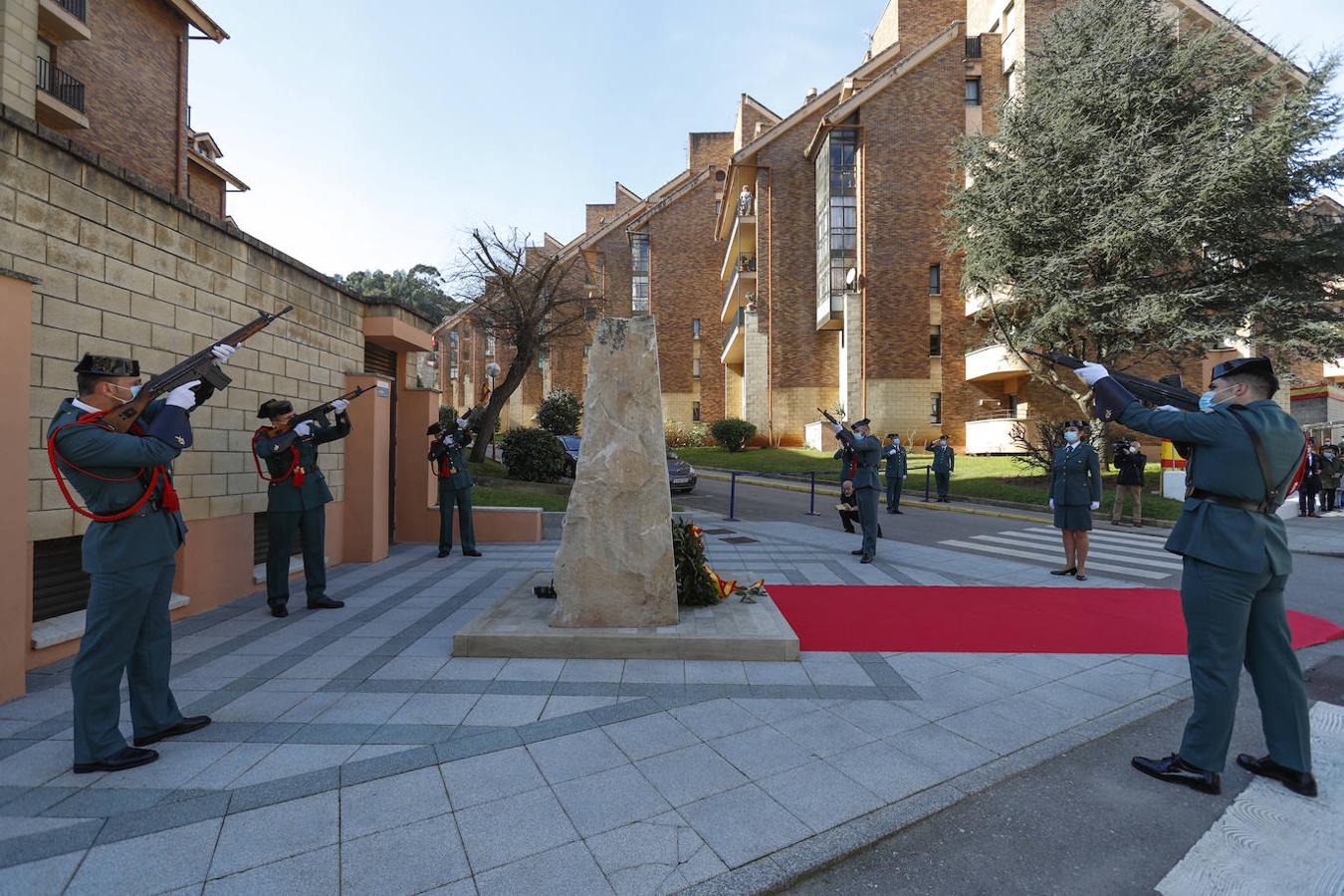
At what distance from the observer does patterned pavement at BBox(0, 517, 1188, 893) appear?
7.46ft

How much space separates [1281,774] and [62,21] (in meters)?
26.3

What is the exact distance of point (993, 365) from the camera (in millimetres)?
25406

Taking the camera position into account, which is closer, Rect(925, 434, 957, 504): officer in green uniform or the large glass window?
Rect(925, 434, 957, 504): officer in green uniform

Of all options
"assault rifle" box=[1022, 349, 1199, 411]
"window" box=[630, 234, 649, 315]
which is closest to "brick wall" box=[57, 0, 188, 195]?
"assault rifle" box=[1022, 349, 1199, 411]

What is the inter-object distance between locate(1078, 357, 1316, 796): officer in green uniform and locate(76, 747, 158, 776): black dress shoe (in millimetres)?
5041

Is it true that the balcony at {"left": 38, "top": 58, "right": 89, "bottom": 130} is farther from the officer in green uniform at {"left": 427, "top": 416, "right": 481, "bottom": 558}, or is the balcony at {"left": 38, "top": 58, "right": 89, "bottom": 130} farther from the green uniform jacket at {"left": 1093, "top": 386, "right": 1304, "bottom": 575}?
the green uniform jacket at {"left": 1093, "top": 386, "right": 1304, "bottom": 575}

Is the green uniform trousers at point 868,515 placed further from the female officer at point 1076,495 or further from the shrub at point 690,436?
the shrub at point 690,436

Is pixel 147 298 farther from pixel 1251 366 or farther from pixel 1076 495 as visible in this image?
pixel 1076 495

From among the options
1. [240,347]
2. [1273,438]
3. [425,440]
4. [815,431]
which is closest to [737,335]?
[815,431]

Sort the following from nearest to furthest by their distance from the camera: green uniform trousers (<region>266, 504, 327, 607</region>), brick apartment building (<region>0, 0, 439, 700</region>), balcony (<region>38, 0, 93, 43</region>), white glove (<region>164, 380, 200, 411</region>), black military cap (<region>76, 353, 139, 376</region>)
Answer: black military cap (<region>76, 353, 139, 376</region>)
white glove (<region>164, 380, 200, 411</region>)
brick apartment building (<region>0, 0, 439, 700</region>)
green uniform trousers (<region>266, 504, 327, 607</region>)
balcony (<region>38, 0, 93, 43</region>)

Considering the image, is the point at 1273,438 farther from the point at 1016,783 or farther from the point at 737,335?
the point at 737,335

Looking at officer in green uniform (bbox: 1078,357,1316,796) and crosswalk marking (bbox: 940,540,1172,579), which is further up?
officer in green uniform (bbox: 1078,357,1316,796)

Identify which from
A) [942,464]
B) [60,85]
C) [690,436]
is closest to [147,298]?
[942,464]

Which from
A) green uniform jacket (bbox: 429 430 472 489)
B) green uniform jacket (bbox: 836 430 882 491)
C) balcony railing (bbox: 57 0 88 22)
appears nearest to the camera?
green uniform jacket (bbox: 836 430 882 491)
